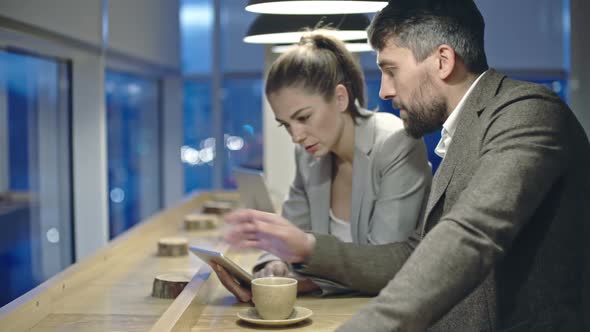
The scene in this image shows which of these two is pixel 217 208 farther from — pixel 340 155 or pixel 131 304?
pixel 131 304

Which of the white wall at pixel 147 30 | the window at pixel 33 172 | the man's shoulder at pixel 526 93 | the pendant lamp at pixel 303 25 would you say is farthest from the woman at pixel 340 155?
the white wall at pixel 147 30

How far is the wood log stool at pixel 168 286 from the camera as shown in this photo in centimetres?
202

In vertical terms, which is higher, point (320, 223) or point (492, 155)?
point (492, 155)

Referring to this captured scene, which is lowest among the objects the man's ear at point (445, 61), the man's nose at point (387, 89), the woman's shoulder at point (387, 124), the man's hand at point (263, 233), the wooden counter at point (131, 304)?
the wooden counter at point (131, 304)

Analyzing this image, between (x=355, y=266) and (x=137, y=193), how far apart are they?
4.82m

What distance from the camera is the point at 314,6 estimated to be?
2012 mm

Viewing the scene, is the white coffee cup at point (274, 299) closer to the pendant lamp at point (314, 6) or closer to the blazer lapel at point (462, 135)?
the blazer lapel at point (462, 135)

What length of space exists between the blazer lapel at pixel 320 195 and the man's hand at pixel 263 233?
0.47 m

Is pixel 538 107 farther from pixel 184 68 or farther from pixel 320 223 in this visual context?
pixel 184 68

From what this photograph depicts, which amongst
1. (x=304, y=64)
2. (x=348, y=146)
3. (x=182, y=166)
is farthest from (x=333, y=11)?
(x=182, y=166)

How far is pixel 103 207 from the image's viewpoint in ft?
14.6

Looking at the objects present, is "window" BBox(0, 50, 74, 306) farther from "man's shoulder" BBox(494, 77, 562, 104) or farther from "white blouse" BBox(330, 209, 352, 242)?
"man's shoulder" BBox(494, 77, 562, 104)

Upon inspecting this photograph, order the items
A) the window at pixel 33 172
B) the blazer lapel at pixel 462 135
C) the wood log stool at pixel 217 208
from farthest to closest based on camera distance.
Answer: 1. the wood log stool at pixel 217 208
2. the window at pixel 33 172
3. the blazer lapel at pixel 462 135

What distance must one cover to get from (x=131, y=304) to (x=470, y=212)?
1.09 metres
